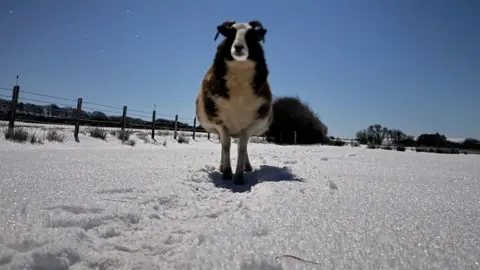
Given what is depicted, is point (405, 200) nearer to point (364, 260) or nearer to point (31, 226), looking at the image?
point (364, 260)

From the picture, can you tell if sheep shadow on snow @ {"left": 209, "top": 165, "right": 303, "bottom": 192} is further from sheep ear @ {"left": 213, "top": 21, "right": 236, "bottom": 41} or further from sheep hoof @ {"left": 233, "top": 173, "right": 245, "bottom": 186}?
sheep ear @ {"left": 213, "top": 21, "right": 236, "bottom": 41}

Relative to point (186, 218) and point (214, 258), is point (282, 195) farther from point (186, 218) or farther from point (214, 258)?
point (214, 258)

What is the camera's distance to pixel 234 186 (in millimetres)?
2336

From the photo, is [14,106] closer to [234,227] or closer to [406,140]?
[234,227]

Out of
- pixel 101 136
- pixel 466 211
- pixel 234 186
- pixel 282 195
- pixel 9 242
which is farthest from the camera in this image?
pixel 101 136

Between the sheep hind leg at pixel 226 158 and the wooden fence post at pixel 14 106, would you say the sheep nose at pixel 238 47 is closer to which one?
the sheep hind leg at pixel 226 158

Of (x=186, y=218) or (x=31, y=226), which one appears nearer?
(x=31, y=226)

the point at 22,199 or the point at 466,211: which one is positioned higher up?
the point at 466,211

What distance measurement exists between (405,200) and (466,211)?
0.78ft

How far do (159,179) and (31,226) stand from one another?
3.43 ft

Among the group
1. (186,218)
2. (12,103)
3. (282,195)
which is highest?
(12,103)

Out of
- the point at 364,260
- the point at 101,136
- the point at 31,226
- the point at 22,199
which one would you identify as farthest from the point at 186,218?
the point at 101,136

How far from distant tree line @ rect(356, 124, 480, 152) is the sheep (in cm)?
2394

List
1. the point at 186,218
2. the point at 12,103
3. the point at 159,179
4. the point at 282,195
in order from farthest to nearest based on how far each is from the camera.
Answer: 1. the point at 12,103
2. the point at 159,179
3. the point at 282,195
4. the point at 186,218
